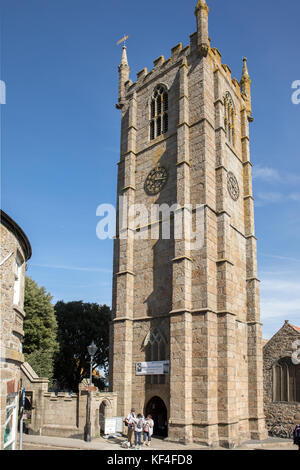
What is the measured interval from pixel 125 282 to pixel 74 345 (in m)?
21.7

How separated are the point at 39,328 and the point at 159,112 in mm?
20393

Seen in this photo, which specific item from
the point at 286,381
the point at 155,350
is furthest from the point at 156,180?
the point at 286,381

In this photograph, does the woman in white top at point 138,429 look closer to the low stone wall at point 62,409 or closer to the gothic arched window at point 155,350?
the low stone wall at point 62,409

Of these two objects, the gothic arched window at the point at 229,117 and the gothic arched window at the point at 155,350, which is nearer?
the gothic arched window at the point at 155,350

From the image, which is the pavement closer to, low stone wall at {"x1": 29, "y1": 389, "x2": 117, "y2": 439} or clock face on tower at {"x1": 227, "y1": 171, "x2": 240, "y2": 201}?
low stone wall at {"x1": 29, "y1": 389, "x2": 117, "y2": 439}

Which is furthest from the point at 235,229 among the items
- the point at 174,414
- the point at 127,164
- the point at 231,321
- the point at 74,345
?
the point at 74,345

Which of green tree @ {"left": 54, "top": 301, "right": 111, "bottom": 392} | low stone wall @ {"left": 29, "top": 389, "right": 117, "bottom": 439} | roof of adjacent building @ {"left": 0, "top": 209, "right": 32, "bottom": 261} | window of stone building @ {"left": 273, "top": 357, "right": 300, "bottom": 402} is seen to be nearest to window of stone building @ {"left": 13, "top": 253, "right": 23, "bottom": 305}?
roof of adjacent building @ {"left": 0, "top": 209, "right": 32, "bottom": 261}

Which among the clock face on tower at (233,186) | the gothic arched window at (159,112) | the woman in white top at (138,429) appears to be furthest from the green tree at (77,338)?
the woman in white top at (138,429)

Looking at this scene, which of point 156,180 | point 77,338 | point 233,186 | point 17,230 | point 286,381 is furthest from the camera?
point 77,338

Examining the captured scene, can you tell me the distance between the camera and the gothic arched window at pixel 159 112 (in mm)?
A: 30252

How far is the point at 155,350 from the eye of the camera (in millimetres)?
25156

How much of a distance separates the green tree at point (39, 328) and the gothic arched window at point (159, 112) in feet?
55.0

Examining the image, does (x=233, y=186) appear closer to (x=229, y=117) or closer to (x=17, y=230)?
(x=229, y=117)

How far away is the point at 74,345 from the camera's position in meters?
45.7
